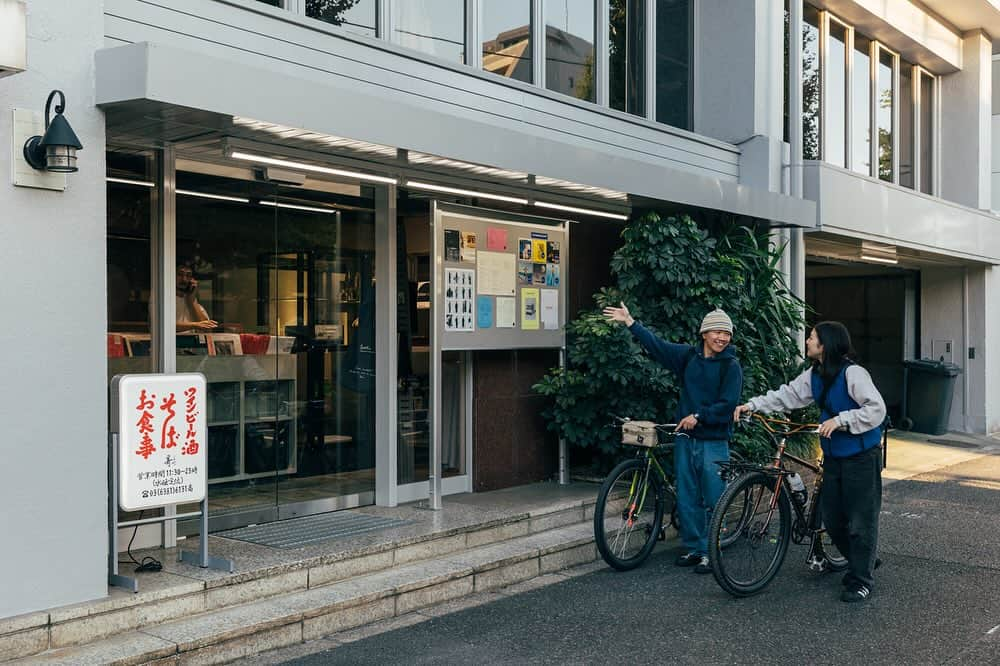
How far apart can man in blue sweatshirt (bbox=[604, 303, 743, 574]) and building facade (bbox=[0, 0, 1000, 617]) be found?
1.59 meters

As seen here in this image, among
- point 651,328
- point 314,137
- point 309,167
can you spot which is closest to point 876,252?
point 651,328

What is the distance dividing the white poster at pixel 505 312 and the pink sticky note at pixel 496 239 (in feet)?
1.43

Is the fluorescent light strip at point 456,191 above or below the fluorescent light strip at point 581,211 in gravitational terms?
above

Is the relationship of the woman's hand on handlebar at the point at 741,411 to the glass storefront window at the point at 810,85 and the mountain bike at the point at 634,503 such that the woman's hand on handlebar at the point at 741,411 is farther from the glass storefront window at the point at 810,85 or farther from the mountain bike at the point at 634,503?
the glass storefront window at the point at 810,85

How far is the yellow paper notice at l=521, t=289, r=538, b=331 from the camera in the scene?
30.0 feet

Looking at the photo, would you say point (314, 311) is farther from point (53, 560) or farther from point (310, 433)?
point (53, 560)

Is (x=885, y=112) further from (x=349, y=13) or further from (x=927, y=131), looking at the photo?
(x=349, y=13)

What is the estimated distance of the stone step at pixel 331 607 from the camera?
507cm

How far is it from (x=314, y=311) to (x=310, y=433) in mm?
946

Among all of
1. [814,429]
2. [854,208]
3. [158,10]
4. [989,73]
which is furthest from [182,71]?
[989,73]

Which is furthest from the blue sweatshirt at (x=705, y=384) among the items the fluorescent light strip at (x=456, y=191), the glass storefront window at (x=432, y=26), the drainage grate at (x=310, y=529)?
the glass storefront window at (x=432, y=26)

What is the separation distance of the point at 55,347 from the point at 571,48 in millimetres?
6288

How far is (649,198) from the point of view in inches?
347

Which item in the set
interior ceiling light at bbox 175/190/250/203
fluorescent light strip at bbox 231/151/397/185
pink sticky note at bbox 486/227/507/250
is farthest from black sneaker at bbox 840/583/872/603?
interior ceiling light at bbox 175/190/250/203
